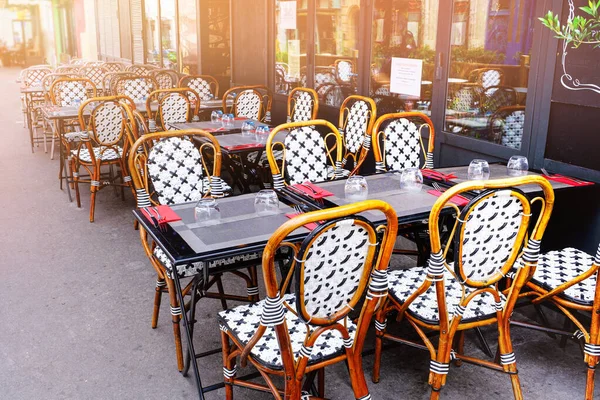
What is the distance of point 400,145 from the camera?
150 inches

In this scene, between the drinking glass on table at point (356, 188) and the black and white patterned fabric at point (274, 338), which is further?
the drinking glass on table at point (356, 188)

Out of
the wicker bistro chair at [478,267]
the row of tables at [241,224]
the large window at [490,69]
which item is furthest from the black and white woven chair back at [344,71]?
the wicker bistro chair at [478,267]

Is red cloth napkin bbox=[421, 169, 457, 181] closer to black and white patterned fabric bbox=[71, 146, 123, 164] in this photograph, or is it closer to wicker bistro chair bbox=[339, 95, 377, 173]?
wicker bistro chair bbox=[339, 95, 377, 173]

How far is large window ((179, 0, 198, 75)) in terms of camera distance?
8.63 metres

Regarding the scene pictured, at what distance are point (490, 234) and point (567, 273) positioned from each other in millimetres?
814

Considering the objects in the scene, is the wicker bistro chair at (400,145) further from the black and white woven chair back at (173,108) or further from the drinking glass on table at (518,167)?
the black and white woven chair back at (173,108)

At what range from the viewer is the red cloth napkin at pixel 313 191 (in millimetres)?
2838

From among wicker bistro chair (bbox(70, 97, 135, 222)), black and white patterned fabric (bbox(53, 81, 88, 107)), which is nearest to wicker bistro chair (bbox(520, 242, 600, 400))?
wicker bistro chair (bbox(70, 97, 135, 222))

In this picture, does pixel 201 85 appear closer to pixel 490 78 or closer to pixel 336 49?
pixel 336 49

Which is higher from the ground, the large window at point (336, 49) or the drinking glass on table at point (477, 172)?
the large window at point (336, 49)

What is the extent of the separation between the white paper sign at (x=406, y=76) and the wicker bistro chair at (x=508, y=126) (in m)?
0.91

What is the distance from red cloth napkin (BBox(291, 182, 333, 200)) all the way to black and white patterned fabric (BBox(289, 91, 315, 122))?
2.84 m

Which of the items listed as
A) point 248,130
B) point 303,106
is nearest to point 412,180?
point 248,130

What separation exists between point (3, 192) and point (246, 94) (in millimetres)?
2646
